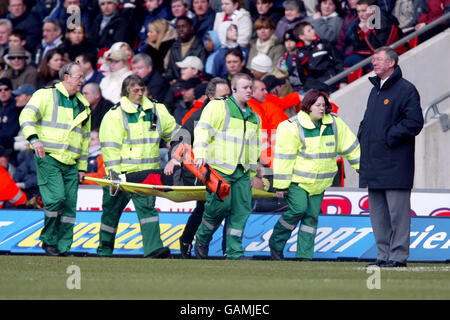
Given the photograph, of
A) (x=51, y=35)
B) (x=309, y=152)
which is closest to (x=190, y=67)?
(x=51, y=35)

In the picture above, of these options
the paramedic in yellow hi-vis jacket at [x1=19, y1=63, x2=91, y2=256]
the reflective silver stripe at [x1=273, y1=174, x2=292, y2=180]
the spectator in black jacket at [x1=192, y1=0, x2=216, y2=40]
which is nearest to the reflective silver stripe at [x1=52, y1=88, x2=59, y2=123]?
the paramedic in yellow hi-vis jacket at [x1=19, y1=63, x2=91, y2=256]

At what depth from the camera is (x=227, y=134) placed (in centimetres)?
1386

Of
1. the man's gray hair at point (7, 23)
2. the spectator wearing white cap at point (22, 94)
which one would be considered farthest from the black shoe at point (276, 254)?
the man's gray hair at point (7, 23)

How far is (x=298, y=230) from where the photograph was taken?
14.5 meters

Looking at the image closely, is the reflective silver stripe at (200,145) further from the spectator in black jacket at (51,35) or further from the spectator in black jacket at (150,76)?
the spectator in black jacket at (51,35)

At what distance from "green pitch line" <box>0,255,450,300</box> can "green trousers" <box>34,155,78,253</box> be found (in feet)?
3.26

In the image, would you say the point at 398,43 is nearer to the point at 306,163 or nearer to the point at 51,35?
the point at 306,163

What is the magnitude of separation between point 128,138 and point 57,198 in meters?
1.20

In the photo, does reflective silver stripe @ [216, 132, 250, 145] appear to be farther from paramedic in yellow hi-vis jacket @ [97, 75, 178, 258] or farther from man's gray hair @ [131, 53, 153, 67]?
man's gray hair @ [131, 53, 153, 67]

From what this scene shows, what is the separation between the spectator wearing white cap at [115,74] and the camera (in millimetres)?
19562

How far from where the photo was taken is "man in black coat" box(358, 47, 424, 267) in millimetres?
12164
